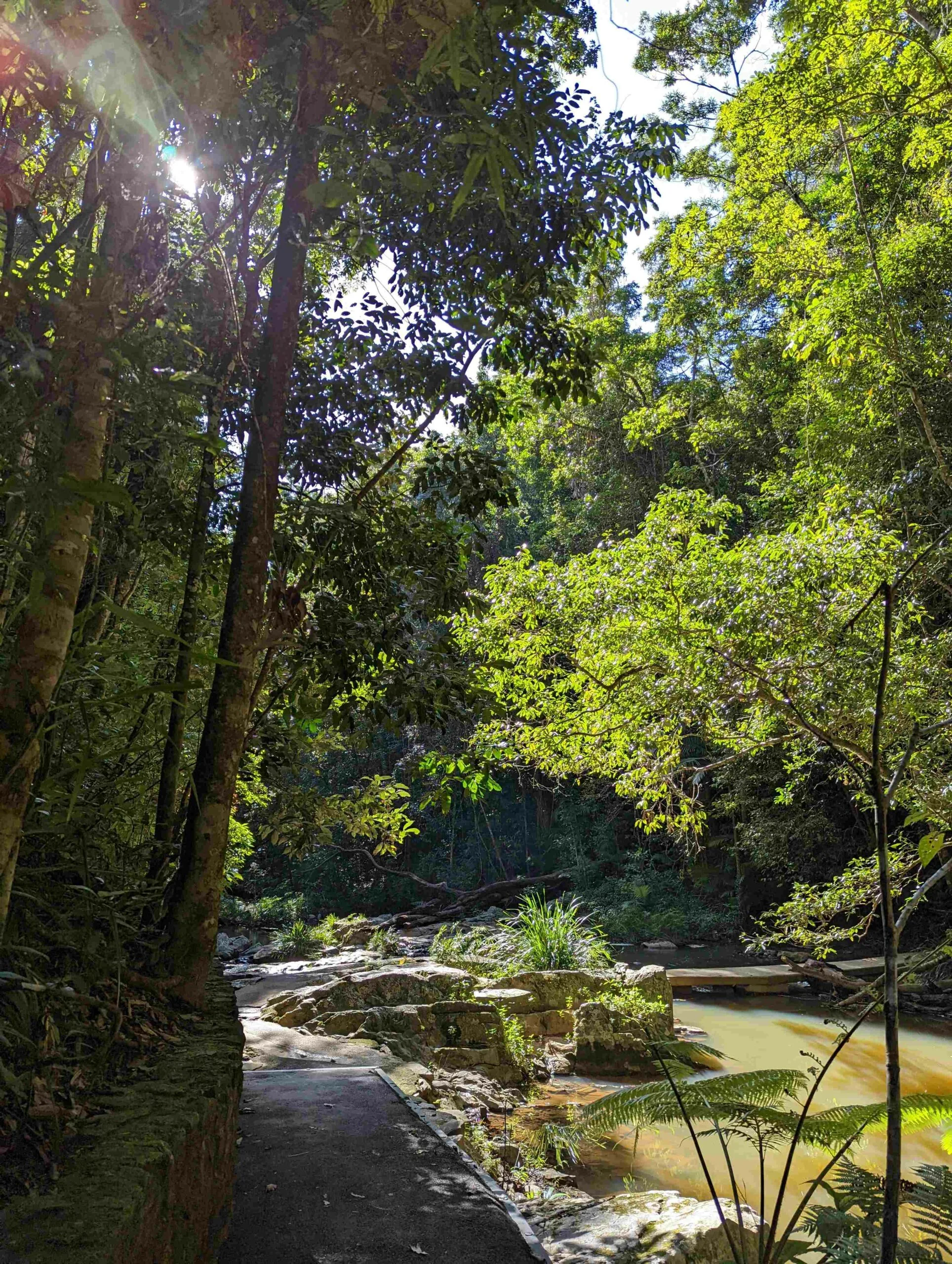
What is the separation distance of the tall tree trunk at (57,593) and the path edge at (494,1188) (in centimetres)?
196

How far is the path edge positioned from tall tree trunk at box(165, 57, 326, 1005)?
123cm

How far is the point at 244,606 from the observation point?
10.8ft

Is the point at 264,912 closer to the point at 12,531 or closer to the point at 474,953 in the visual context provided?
the point at 474,953

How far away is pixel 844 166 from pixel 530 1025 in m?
11.8

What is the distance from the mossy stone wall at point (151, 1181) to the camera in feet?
4.63

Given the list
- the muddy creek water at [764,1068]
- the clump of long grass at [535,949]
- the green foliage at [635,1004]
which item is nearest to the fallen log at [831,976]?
the muddy creek water at [764,1068]

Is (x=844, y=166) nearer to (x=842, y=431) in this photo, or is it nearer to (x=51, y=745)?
(x=842, y=431)

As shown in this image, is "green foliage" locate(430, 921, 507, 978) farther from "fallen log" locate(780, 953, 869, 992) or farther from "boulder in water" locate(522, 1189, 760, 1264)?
"fallen log" locate(780, 953, 869, 992)

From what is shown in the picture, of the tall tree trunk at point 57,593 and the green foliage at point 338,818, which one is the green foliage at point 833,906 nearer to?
the green foliage at point 338,818

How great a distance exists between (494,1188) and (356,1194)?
504 millimetres

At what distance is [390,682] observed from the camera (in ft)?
13.3

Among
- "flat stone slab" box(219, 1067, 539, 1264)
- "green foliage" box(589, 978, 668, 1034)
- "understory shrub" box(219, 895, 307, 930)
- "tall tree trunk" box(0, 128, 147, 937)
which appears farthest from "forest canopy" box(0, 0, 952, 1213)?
"understory shrub" box(219, 895, 307, 930)

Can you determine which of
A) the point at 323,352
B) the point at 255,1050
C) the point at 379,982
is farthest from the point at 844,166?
the point at 255,1050

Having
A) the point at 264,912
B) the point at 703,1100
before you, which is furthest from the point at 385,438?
the point at 264,912
